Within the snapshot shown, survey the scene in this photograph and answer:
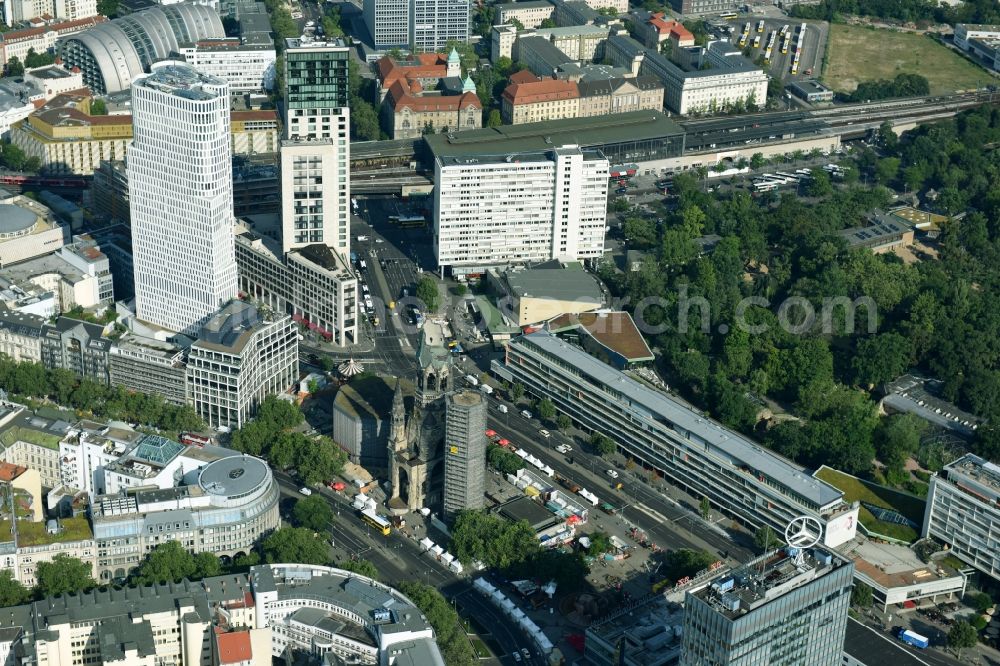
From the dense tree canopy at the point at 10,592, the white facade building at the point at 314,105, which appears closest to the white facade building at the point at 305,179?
the white facade building at the point at 314,105

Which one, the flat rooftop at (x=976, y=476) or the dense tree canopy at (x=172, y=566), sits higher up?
the flat rooftop at (x=976, y=476)

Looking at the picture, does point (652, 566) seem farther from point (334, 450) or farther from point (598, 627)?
point (334, 450)

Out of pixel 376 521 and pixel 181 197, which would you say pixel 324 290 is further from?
pixel 376 521

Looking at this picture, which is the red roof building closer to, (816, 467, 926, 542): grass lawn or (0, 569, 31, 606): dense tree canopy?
(0, 569, 31, 606): dense tree canopy

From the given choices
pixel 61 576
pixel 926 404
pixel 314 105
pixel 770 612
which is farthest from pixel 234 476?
pixel 926 404

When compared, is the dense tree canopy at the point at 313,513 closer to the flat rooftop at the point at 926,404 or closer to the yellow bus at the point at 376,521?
the yellow bus at the point at 376,521

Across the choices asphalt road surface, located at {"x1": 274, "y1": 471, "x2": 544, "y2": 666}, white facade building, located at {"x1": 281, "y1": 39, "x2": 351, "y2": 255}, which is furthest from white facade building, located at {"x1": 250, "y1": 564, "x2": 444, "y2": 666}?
white facade building, located at {"x1": 281, "y1": 39, "x2": 351, "y2": 255}
